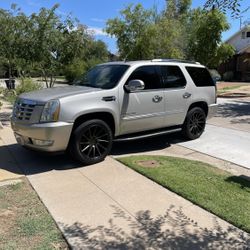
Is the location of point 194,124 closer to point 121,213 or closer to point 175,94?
point 175,94

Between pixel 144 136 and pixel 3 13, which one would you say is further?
pixel 3 13

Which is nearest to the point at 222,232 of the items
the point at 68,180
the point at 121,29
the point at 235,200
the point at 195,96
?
the point at 235,200

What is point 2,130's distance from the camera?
31.6ft

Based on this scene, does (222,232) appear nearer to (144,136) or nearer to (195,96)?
(144,136)

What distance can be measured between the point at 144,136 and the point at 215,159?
1.48 metres

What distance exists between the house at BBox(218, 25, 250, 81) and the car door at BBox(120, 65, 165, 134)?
31597mm

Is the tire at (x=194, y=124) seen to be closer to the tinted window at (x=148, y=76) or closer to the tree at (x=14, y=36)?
the tinted window at (x=148, y=76)

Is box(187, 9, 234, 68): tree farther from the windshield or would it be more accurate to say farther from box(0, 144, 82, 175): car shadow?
box(0, 144, 82, 175): car shadow

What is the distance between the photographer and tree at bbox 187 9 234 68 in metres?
19.6

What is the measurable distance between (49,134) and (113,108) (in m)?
1.35

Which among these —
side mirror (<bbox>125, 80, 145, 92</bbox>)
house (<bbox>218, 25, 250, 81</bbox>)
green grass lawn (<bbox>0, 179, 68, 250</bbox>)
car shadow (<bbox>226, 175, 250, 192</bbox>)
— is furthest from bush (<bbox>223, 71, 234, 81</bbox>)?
green grass lawn (<bbox>0, 179, 68, 250</bbox>)

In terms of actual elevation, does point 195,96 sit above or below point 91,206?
above

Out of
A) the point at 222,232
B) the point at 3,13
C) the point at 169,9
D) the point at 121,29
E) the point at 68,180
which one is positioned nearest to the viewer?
the point at 222,232

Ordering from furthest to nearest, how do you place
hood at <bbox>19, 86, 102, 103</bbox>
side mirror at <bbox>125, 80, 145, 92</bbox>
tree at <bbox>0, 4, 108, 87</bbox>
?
1. tree at <bbox>0, 4, 108, 87</bbox>
2. side mirror at <bbox>125, 80, 145, 92</bbox>
3. hood at <bbox>19, 86, 102, 103</bbox>
